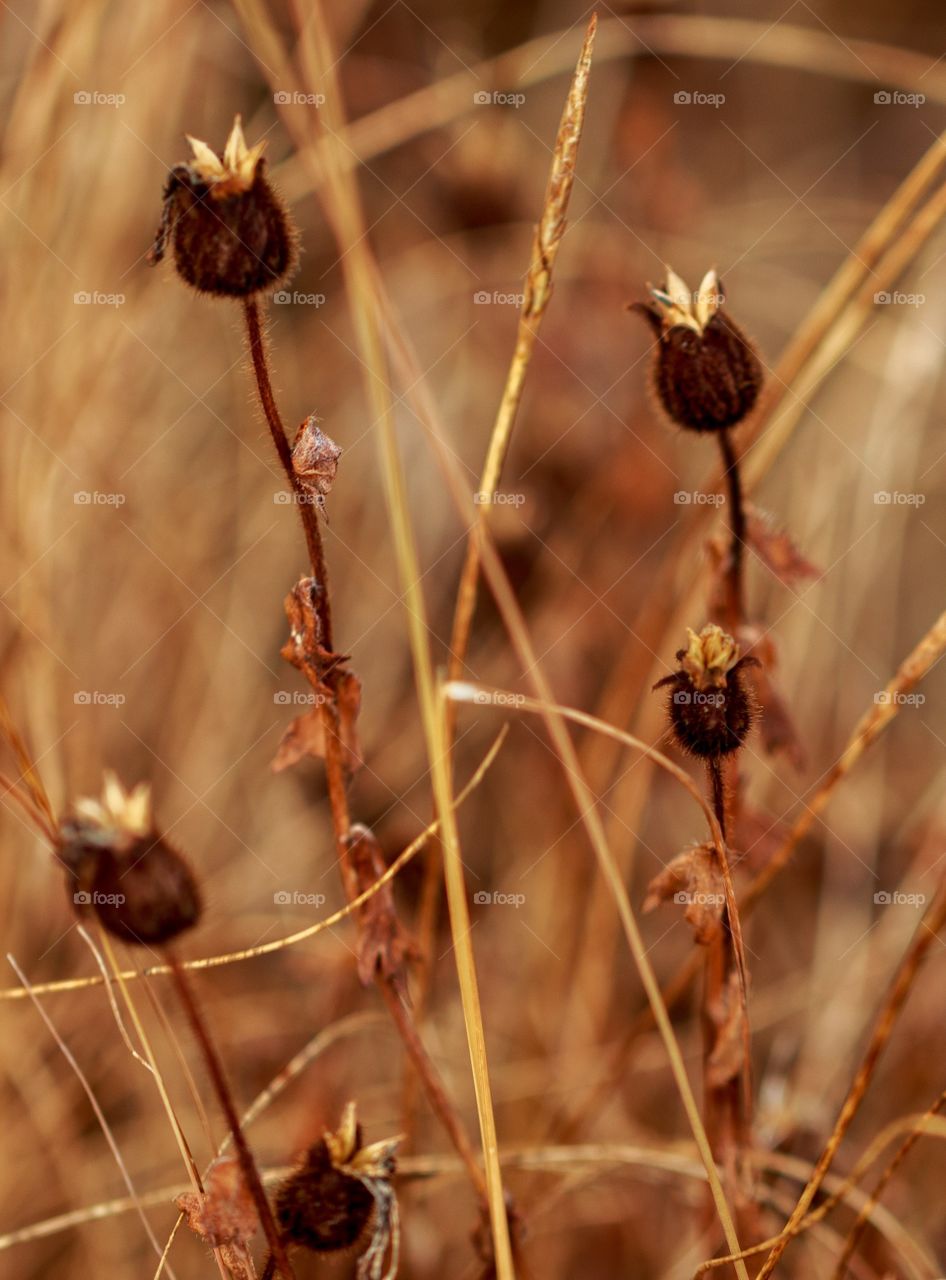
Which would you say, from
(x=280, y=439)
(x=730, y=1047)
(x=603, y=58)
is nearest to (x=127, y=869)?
(x=280, y=439)

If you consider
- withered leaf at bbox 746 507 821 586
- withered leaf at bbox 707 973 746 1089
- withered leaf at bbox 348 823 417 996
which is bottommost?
withered leaf at bbox 707 973 746 1089

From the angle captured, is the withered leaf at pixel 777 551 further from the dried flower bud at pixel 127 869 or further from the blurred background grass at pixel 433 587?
the dried flower bud at pixel 127 869

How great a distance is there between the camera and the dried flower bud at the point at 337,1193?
1.35 m

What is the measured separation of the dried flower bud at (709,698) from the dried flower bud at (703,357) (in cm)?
43

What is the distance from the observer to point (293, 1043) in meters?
2.84

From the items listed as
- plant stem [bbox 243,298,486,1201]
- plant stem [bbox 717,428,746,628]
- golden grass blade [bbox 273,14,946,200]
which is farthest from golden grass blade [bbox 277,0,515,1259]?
golden grass blade [bbox 273,14,946,200]

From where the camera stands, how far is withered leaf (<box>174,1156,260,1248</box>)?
4.16ft

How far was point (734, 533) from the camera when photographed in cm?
171

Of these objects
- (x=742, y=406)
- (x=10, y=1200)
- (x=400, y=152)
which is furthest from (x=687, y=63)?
(x=10, y=1200)

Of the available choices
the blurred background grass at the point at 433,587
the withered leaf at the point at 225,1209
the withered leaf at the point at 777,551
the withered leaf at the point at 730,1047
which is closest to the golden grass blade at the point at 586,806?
the withered leaf at the point at 730,1047

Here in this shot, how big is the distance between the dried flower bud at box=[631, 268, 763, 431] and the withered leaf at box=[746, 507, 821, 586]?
20cm

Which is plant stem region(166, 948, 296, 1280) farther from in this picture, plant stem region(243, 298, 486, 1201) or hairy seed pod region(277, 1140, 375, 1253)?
plant stem region(243, 298, 486, 1201)

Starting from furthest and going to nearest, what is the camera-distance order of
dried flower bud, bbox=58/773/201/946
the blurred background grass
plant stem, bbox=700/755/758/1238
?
the blurred background grass
plant stem, bbox=700/755/758/1238
dried flower bud, bbox=58/773/201/946

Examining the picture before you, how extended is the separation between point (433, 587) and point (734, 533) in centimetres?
218
